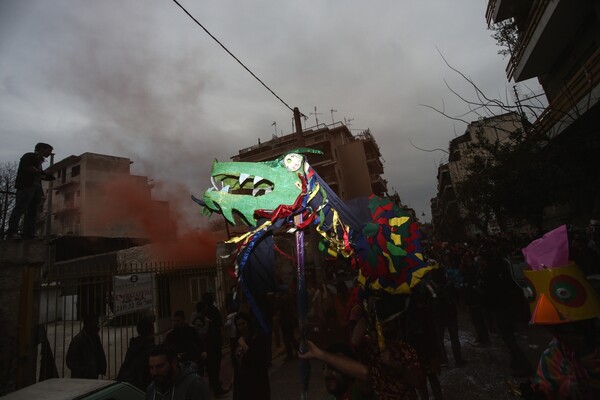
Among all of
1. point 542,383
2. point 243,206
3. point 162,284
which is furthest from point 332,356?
point 162,284

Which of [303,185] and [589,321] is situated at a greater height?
[303,185]

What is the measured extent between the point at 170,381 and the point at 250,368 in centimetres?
102

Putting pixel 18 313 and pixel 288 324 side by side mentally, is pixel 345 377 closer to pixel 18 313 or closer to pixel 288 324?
pixel 18 313

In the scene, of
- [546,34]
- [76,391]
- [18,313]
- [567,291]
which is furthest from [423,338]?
[546,34]

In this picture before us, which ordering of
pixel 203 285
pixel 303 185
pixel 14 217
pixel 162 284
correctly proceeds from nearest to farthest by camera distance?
pixel 303 185
pixel 14 217
pixel 162 284
pixel 203 285

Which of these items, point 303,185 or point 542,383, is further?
point 303,185

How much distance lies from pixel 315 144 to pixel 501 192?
2409 centimetres

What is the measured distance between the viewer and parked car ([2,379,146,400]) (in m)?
2.19

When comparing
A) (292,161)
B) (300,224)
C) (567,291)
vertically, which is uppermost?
(292,161)

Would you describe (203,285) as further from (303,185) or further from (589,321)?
(589,321)

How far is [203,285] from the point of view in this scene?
9359mm

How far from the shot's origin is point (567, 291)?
1984 millimetres

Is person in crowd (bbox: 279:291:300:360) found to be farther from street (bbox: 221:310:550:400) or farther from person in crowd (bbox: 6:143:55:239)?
person in crowd (bbox: 6:143:55:239)

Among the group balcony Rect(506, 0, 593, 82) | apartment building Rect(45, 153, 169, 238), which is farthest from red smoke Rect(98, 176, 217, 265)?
balcony Rect(506, 0, 593, 82)
